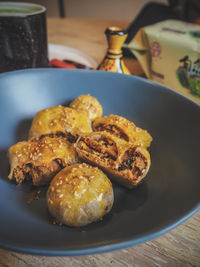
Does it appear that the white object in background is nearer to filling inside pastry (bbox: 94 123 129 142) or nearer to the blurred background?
filling inside pastry (bbox: 94 123 129 142)

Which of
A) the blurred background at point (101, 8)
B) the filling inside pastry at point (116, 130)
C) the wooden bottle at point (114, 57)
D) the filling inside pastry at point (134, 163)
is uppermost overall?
the wooden bottle at point (114, 57)

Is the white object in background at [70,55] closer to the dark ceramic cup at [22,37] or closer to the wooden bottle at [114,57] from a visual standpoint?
the wooden bottle at [114,57]

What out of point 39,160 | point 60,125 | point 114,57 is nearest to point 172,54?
point 114,57

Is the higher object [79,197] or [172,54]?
[172,54]

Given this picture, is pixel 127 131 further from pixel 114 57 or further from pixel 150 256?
pixel 114 57

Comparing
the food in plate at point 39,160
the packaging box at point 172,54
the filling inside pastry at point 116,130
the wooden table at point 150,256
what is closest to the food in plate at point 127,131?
the filling inside pastry at point 116,130

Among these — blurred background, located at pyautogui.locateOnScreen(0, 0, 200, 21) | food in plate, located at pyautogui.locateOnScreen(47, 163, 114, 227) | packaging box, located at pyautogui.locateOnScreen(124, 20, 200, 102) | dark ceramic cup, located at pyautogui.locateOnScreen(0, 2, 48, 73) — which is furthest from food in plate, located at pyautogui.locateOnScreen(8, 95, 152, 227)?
blurred background, located at pyautogui.locateOnScreen(0, 0, 200, 21)

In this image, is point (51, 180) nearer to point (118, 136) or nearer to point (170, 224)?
point (118, 136)
